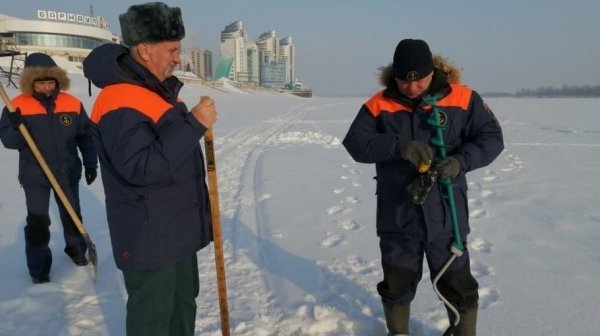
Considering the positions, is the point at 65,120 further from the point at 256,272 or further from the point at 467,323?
the point at 467,323

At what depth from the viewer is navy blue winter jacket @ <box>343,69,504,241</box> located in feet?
7.67

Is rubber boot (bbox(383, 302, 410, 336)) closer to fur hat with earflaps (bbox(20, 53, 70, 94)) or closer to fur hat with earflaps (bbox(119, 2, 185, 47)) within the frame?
fur hat with earflaps (bbox(119, 2, 185, 47))

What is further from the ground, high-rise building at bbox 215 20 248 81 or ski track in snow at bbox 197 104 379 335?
high-rise building at bbox 215 20 248 81

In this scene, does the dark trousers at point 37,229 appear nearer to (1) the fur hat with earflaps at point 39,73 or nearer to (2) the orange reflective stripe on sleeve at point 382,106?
(1) the fur hat with earflaps at point 39,73

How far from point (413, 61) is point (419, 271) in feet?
3.97

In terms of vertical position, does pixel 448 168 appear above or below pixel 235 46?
below

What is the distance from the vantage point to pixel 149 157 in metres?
1.68

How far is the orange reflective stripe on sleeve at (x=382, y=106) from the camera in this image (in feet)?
7.97

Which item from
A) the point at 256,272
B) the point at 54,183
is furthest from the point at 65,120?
the point at 256,272

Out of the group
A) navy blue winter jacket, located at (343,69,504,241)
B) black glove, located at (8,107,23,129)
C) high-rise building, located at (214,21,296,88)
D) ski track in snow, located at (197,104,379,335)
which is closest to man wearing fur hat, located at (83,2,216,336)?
navy blue winter jacket, located at (343,69,504,241)

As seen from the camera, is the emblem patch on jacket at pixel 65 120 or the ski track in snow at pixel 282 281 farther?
the emblem patch on jacket at pixel 65 120

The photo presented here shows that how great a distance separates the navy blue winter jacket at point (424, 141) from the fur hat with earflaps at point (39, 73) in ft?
8.64

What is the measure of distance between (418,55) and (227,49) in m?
128

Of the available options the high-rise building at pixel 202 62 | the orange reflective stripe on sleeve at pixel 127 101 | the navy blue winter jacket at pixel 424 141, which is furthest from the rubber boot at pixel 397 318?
the high-rise building at pixel 202 62
